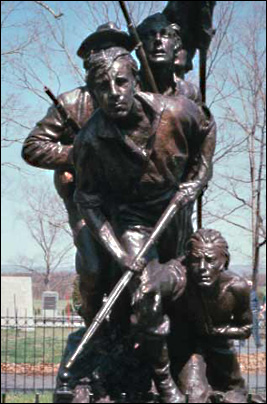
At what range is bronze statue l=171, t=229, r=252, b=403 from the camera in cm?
424

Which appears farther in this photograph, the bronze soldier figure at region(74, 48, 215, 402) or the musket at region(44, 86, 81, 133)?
the musket at region(44, 86, 81, 133)

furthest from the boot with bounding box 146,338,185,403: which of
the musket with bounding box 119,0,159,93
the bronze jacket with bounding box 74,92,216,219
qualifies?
the musket with bounding box 119,0,159,93

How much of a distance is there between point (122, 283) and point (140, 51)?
1.49 meters

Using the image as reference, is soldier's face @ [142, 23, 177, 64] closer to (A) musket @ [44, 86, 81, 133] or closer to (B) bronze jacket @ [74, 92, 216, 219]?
(B) bronze jacket @ [74, 92, 216, 219]

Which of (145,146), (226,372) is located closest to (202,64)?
(145,146)

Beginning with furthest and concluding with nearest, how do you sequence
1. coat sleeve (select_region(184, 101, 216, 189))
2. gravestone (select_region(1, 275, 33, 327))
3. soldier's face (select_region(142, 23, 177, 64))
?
gravestone (select_region(1, 275, 33, 327)) → soldier's face (select_region(142, 23, 177, 64)) → coat sleeve (select_region(184, 101, 216, 189))

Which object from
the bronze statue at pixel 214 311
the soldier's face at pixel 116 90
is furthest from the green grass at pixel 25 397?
the soldier's face at pixel 116 90

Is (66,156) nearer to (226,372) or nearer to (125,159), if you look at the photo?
(125,159)

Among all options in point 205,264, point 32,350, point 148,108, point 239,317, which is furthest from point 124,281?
point 32,350

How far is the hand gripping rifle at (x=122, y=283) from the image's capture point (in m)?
3.83

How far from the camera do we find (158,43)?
4793mm

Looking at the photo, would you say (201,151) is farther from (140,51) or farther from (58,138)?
(58,138)

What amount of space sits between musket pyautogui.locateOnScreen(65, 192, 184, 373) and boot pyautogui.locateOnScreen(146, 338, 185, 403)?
36cm

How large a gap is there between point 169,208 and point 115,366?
952mm
